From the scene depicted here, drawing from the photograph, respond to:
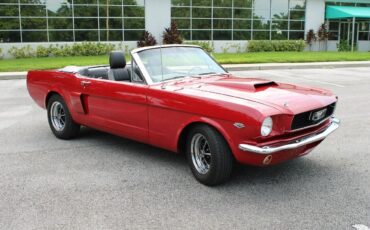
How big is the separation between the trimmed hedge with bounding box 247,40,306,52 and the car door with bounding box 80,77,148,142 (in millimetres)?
26031

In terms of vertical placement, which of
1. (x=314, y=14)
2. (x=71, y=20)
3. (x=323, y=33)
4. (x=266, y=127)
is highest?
(x=314, y=14)

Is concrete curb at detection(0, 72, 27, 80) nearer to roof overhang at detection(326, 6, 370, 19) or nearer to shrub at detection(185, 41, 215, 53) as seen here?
shrub at detection(185, 41, 215, 53)

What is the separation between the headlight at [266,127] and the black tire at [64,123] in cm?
344

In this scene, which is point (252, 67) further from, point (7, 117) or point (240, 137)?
point (240, 137)

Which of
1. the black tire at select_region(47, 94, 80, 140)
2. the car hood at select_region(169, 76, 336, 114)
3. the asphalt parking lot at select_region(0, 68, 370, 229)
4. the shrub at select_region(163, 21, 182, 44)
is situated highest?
the shrub at select_region(163, 21, 182, 44)

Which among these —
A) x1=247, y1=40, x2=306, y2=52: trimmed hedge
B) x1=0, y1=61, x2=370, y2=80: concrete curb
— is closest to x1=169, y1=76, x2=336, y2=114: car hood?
x1=0, y1=61, x2=370, y2=80: concrete curb

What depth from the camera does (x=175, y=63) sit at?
19.0ft

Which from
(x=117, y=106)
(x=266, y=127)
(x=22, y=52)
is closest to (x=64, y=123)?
(x=117, y=106)

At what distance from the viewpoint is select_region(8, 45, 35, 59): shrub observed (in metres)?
26.3

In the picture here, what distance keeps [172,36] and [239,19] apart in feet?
18.4

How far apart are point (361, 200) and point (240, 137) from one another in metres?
1.33

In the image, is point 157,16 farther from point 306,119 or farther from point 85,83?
point 306,119

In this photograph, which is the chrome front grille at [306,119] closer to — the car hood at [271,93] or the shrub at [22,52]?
the car hood at [271,93]

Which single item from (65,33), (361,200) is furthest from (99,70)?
(65,33)
